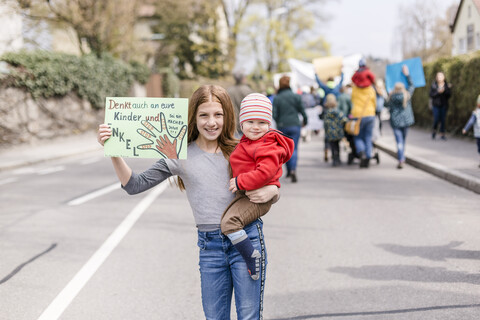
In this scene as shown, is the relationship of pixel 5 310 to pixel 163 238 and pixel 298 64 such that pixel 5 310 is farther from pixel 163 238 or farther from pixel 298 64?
pixel 298 64

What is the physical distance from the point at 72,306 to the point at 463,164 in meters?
8.94

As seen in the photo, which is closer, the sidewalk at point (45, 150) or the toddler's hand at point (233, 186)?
the toddler's hand at point (233, 186)

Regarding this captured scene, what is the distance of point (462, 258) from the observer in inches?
210

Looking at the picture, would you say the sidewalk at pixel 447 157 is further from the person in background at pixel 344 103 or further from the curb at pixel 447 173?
the person in background at pixel 344 103

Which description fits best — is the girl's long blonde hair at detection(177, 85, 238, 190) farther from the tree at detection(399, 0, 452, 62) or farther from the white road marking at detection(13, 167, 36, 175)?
the tree at detection(399, 0, 452, 62)

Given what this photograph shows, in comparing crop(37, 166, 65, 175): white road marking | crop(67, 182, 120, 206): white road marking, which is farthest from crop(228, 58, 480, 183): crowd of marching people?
crop(37, 166, 65, 175): white road marking

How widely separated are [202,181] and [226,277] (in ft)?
1.65

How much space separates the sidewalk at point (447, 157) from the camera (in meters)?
9.72

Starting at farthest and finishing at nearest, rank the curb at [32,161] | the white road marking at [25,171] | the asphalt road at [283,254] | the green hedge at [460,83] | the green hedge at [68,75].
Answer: the green hedge at [68,75] < the green hedge at [460,83] < the curb at [32,161] < the white road marking at [25,171] < the asphalt road at [283,254]

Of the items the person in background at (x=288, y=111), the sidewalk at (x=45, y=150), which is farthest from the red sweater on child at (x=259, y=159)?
the sidewalk at (x=45, y=150)

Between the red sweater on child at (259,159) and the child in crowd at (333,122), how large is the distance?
987cm

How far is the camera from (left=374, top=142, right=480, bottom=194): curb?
9.01 meters

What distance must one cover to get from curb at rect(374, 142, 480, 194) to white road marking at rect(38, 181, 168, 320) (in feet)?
16.9

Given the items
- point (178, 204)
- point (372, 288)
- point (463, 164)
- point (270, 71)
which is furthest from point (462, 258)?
point (270, 71)
